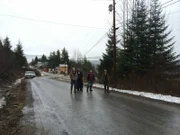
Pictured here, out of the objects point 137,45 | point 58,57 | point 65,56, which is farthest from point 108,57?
point 58,57

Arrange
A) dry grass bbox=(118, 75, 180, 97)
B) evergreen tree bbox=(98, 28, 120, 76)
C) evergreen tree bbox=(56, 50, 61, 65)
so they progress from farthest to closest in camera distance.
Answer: evergreen tree bbox=(56, 50, 61, 65)
evergreen tree bbox=(98, 28, 120, 76)
dry grass bbox=(118, 75, 180, 97)

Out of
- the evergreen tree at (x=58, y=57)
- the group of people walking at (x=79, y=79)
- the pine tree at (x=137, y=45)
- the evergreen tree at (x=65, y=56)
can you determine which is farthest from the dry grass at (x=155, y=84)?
the evergreen tree at (x=58, y=57)

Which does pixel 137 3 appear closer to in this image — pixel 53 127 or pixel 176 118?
pixel 176 118

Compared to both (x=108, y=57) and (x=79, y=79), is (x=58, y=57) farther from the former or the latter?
(x=79, y=79)

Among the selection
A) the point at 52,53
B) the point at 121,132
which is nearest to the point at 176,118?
the point at 121,132

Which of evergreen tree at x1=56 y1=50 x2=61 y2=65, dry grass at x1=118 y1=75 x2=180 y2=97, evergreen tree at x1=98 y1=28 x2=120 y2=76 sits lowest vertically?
dry grass at x1=118 y1=75 x2=180 y2=97

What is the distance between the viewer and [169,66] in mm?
19484

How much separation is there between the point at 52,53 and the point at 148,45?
454ft

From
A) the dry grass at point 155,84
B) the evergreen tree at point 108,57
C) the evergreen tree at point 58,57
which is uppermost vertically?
the evergreen tree at point 58,57

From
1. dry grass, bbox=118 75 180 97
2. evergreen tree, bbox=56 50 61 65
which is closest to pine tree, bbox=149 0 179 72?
dry grass, bbox=118 75 180 97

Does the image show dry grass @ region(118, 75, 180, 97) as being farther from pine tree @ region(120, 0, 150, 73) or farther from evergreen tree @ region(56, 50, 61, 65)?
evergreen tree @ region(56, 50, 61, 65)

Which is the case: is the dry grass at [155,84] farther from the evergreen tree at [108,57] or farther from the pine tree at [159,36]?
the evergreen tree at [108,57]

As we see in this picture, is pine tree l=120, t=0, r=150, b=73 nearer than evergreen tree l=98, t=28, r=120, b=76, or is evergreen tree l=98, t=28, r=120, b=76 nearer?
pine tree l=120, t=0, r=150, b=73

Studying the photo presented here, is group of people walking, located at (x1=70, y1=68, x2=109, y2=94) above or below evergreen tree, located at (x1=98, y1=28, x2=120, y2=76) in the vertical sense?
below
